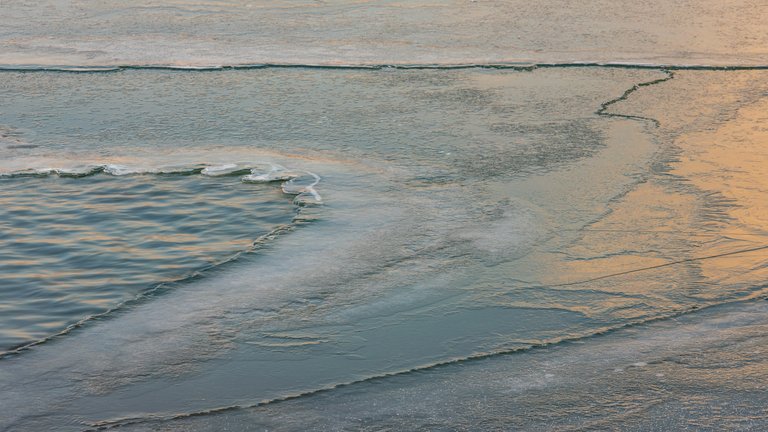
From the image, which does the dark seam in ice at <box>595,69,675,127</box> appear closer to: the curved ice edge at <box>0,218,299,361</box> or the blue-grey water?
the blue-grey water

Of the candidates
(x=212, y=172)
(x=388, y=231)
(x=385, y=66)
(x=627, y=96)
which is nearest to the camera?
(x=388, y=231)

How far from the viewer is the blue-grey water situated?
322 centimetres

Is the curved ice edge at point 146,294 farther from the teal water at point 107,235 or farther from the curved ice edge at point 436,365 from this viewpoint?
the curved ice edge at point 436,365

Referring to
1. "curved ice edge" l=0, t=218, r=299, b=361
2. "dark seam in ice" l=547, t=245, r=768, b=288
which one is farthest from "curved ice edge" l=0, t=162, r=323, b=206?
"dark seam in ice" l=547, t=245, r=768, b=288

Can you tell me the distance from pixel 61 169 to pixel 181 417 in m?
2.94

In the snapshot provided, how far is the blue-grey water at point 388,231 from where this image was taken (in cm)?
322

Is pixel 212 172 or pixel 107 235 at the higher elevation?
pixel 212 172

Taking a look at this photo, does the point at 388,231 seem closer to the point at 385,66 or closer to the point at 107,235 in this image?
the point at 107,235

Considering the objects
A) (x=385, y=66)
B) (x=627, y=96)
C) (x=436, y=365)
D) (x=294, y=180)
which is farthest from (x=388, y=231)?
(x=385, y=66)

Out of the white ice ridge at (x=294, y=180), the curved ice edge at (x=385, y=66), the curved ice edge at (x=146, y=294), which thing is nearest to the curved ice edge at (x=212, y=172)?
the white ice ridge at (x=294, y=180)

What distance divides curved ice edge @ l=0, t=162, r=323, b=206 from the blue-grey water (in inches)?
0.8

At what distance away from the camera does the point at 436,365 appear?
3.37 meters

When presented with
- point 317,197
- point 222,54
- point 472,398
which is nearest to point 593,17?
point 222,54

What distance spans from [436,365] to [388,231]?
1333mm
